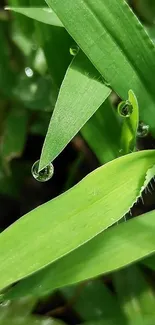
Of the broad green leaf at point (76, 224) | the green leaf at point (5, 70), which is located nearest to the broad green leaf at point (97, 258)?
the broad green leaf at point (76, 224)

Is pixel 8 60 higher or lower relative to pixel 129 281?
higher

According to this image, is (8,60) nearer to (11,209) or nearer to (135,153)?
(11,209)

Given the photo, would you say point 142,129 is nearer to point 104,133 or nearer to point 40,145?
point 104,133

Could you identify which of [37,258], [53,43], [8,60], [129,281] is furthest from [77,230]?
[8,60]

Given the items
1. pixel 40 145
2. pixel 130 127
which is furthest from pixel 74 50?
pixel 40 145

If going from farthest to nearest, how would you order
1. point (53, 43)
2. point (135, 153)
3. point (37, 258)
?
point (53, 43) → point (135, 153) → point (37, 258)

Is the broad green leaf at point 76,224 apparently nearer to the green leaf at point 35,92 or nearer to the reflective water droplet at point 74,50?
the reflective water droplet at point 74,50

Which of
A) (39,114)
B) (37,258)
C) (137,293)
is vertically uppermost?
(37,258)

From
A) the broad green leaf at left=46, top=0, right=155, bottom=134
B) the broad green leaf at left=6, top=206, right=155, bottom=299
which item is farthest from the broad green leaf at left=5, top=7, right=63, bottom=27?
the broad green leaf at left=6, top=206, right=155, bottom=299
